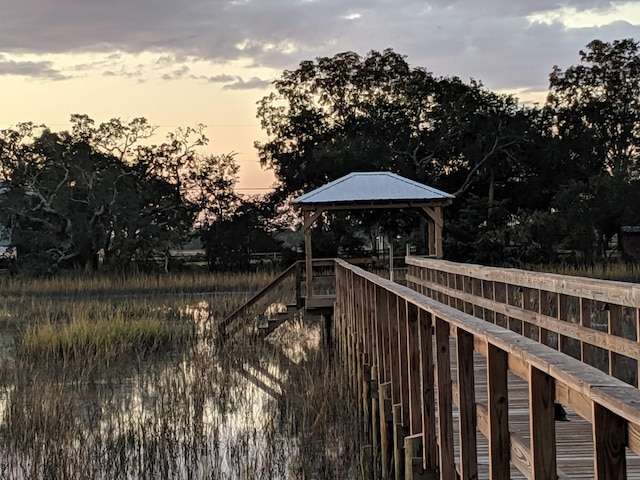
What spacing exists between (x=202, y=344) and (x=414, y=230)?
21.4m

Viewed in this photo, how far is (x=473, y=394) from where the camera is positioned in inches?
137

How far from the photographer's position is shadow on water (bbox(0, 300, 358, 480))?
24.5 ft

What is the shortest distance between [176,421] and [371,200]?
28.6 ft

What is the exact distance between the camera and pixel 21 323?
779 inches

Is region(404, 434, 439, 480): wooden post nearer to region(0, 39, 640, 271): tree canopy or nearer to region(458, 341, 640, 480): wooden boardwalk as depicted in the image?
region(458, 341, 640, 480): wooden boardwalk

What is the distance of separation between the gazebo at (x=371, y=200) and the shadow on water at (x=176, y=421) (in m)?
4.17

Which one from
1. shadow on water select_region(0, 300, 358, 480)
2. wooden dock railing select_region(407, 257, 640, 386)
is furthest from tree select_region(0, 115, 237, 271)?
wooden dock railing select_region(407, 257, 640, 386)

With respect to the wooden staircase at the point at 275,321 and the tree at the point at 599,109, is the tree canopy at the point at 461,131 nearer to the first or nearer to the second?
the tree at the point at 599,109

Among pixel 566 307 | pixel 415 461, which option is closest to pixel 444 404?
pixel 415 461

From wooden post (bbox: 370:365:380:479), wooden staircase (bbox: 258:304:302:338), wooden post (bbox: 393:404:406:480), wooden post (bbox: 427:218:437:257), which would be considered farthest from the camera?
wooden post (bbox: 427:218:437:257)

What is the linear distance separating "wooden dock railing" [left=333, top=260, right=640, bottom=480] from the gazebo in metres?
8.59

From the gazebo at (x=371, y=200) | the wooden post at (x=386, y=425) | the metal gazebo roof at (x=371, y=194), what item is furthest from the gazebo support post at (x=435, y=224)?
the wooden post at (x=386, y=425)

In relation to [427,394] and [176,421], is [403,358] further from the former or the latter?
[176,421]

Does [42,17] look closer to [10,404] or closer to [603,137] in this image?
[10,404]
